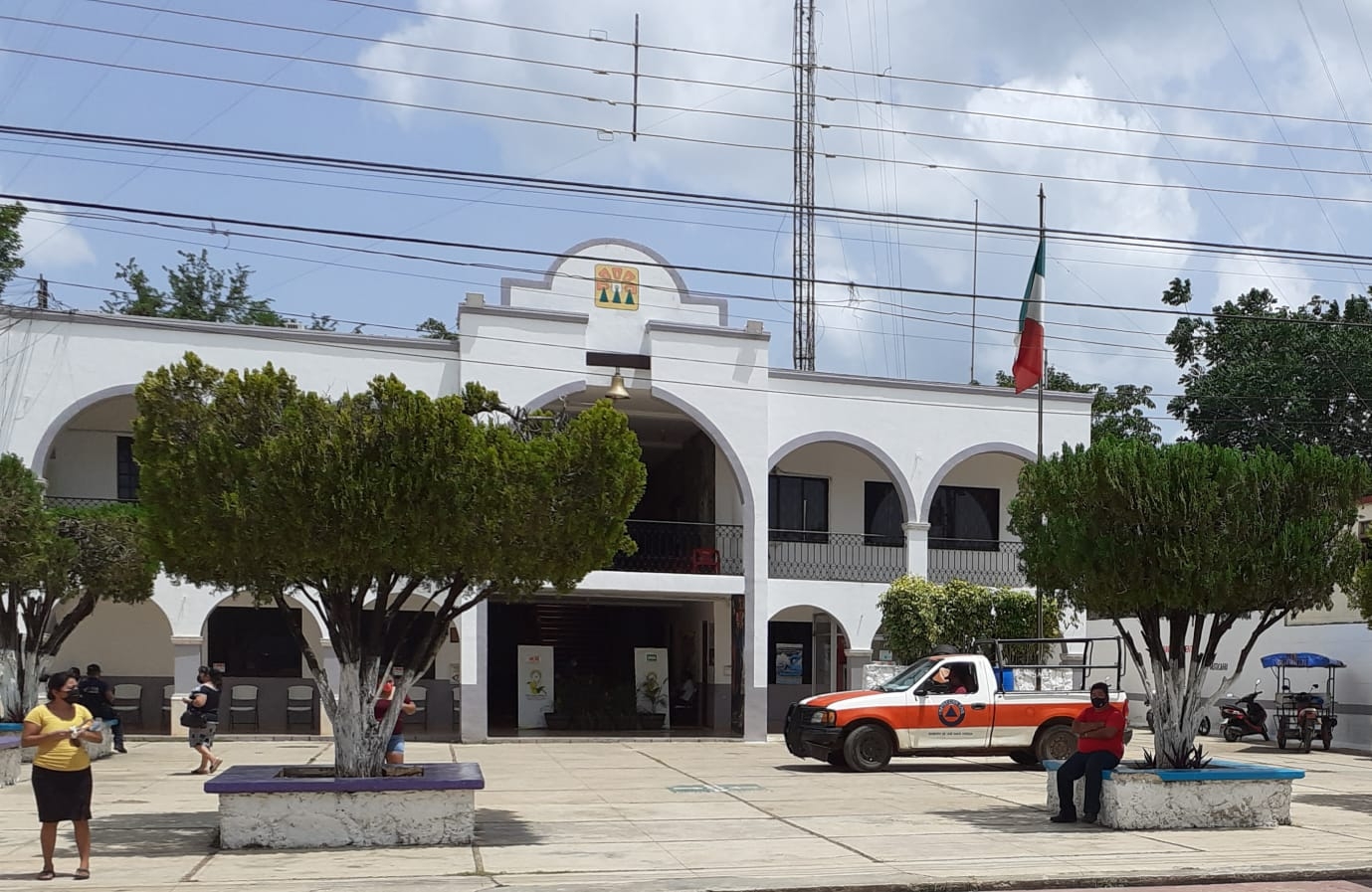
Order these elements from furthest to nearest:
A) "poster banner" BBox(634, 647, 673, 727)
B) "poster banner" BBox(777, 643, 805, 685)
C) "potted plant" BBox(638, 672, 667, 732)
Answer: "poster banner" BBox(777, 643, 805, 685), "poster banner" BBox(634, 647, 673, 727), "potted plant" BBox(638, 672, 667, 732)

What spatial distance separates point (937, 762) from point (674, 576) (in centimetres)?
750

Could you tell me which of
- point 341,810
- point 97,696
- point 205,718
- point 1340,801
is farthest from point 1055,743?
point 97,696

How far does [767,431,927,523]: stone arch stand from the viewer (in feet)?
100

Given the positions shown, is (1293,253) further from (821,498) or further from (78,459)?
(78,459)

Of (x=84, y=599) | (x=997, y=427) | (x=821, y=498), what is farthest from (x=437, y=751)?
(x=997, y=427)

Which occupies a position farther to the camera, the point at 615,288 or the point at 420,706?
the point at 420,706

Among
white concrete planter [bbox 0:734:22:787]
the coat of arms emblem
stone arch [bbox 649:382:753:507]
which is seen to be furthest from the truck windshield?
white concrete planter [bbox 0:734:22:787]

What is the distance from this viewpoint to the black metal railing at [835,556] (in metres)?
32.5

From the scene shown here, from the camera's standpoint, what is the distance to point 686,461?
36.3 meters

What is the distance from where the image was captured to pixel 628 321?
96.2 ft

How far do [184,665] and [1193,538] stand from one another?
62.4ft

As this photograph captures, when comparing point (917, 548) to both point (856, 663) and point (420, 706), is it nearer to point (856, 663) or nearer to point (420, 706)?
point (856, 663)

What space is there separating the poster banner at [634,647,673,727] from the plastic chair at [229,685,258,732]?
8022mm

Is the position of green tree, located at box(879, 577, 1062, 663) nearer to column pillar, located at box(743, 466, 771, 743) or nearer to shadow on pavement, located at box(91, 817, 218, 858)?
column pillar, located at box(743, 466, 771, 743)
